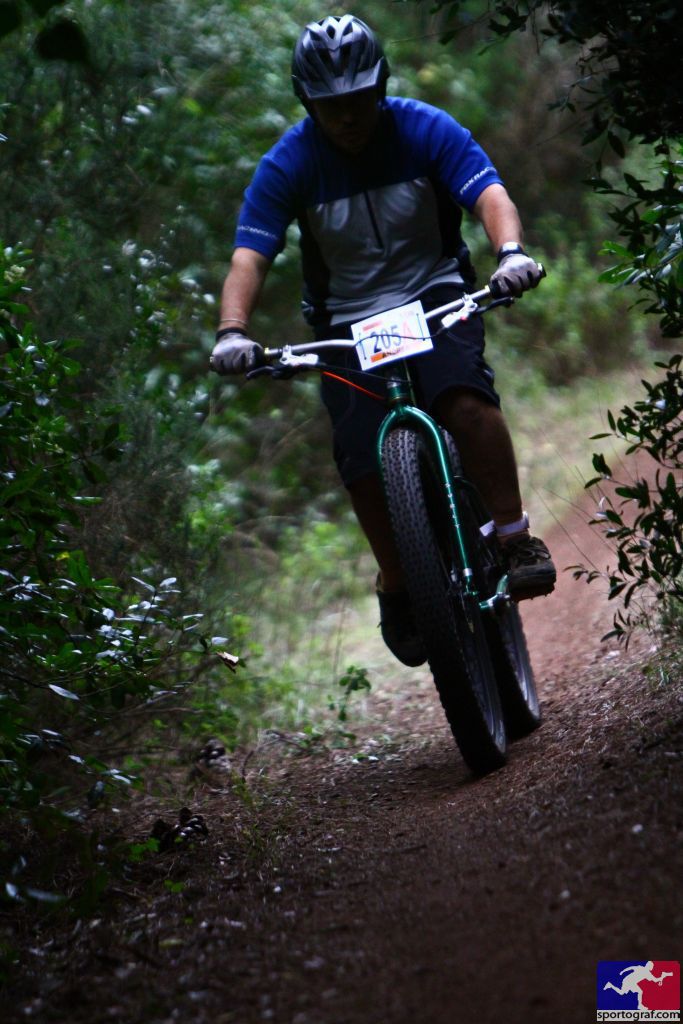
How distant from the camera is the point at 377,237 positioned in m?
4.60

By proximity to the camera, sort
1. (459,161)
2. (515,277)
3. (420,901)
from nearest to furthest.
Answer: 1. (420,901)
2. (515,277)
3. (459,161)

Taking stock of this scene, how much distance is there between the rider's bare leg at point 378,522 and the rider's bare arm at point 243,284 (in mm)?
711

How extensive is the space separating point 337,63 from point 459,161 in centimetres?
53

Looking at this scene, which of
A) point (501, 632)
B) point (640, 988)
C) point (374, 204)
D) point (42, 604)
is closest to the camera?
point (640, 988)

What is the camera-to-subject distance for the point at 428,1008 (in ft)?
7.48

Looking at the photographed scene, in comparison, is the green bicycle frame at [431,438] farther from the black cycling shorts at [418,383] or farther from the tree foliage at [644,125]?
the tree foliage at [644,125]

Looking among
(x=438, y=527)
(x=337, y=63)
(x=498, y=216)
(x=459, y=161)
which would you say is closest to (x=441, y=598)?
(x=438, y=527)

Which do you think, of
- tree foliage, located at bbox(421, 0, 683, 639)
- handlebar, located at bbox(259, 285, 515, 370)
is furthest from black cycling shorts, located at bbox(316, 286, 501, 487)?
tree foliage, located at bbox(421, 0, 683, 639)

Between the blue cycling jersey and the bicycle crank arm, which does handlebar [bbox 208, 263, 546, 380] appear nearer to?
the blue cycling jersey

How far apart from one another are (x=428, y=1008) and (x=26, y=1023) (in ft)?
2.73

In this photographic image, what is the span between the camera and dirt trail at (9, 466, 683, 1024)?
2355 millimetres

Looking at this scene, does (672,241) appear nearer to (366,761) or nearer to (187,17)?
(366,761)

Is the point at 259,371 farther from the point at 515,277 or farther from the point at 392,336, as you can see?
the point at 515,277

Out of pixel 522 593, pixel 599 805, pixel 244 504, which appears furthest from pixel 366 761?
pixel 244 504
